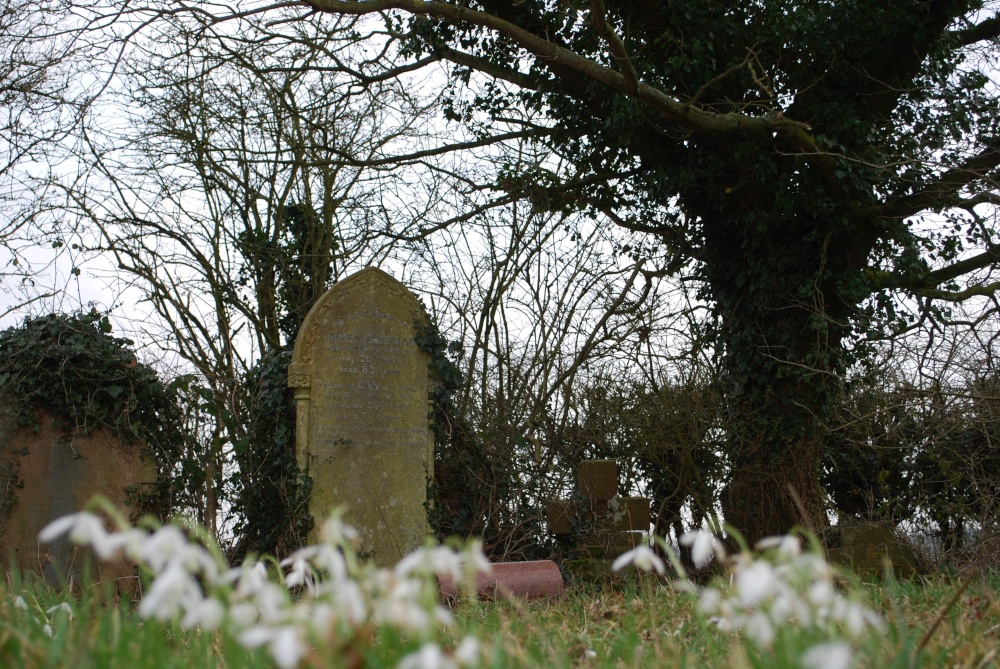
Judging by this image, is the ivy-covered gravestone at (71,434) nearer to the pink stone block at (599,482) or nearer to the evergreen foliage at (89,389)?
the evergreen foliage at (89,389)

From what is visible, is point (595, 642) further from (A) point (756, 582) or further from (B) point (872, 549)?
(B) point (872, 549)

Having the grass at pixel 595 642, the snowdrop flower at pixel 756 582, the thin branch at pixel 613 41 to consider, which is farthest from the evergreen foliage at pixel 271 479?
the snowdrop flower at pixel 756 582

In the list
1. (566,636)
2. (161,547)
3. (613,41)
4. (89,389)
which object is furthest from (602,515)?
(161,547)

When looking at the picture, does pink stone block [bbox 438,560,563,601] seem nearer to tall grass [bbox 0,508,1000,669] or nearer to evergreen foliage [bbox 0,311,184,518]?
tall grass [bbox 0,508,1000,669]

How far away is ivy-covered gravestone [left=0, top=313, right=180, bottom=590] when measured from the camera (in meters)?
7.88

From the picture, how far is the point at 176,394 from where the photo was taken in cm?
880

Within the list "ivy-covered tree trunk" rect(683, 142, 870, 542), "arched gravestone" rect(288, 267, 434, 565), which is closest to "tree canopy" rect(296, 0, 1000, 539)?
"ivy-covered tree trunk" rect(683, 142, 870, 542)

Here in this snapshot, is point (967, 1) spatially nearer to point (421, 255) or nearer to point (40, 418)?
point (421, 255)

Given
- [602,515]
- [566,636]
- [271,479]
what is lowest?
[566,636]

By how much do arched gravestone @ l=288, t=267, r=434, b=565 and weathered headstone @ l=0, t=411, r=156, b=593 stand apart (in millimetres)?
1665

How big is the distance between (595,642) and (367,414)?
5.68 m

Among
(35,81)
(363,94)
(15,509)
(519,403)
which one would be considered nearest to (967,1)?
(519,403)

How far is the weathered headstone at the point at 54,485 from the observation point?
7809 mm

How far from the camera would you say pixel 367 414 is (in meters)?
8.85
